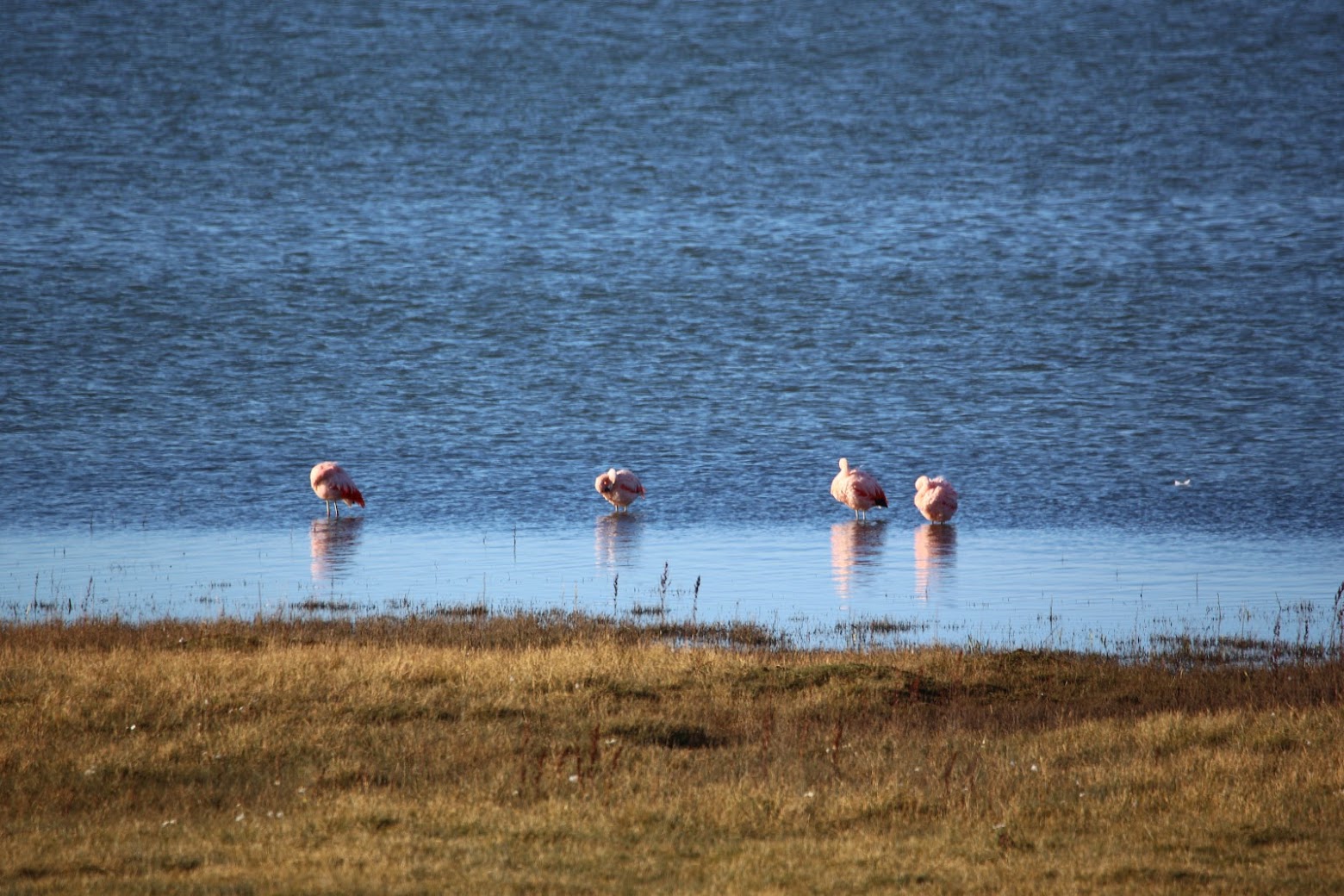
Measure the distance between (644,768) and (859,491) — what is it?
12.7 meters

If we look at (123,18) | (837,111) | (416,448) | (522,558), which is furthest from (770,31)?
(522,558)

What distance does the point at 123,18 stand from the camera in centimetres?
6128

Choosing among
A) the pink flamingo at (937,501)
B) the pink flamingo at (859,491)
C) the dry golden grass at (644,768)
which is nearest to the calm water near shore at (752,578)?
the pink flamingo at (937,501)

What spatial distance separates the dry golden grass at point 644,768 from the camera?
7.35m

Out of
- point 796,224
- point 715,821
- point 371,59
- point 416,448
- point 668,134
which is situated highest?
point 371,59

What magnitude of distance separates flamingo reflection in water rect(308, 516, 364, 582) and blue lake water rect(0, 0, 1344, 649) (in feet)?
0.35

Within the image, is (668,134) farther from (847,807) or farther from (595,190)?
(847,807)

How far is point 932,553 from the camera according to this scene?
60.3 ft

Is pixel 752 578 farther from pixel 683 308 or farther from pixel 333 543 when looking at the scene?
pixel 683 308

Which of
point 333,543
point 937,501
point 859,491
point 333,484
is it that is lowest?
point 333,543

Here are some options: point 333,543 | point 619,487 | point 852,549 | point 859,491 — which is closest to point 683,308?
point 619,487

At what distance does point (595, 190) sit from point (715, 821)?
46.5 m

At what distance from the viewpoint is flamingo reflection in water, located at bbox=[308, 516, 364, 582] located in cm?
1738

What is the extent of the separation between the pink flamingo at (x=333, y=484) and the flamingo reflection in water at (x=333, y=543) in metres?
0.32
